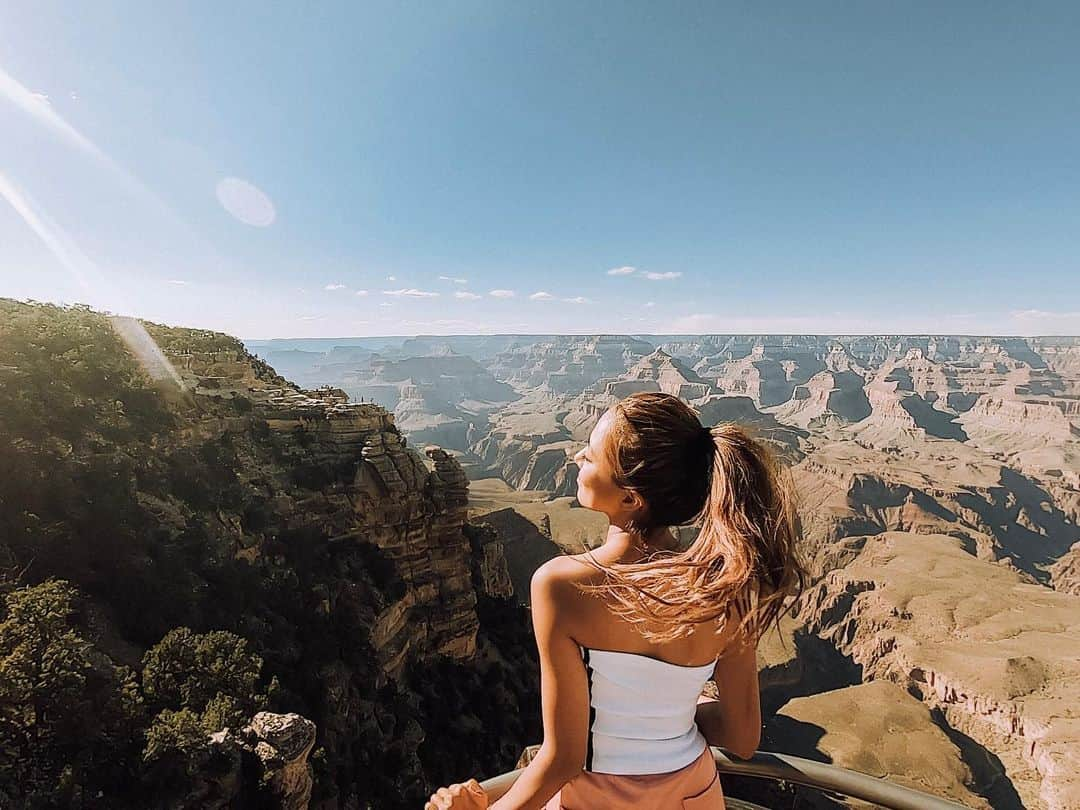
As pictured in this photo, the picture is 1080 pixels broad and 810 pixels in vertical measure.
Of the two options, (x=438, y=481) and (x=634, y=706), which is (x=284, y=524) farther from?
(x=634, y=706)

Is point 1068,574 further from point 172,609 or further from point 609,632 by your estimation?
point 609,632

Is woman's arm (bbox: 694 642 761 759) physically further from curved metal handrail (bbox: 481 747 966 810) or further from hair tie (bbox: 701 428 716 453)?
hair tie (bbox: 701 428 716 453)

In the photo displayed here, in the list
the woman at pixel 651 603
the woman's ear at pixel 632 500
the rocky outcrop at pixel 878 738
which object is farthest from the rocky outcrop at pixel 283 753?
the rocky outcrop at pixel 878 738

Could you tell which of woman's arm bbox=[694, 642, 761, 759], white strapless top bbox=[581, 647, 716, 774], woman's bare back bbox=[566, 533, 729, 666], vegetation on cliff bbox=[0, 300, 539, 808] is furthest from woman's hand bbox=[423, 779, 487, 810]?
vegetation on cliff bbox=[0, 300, 539, 808]

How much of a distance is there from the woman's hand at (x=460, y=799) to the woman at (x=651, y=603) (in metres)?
0.31

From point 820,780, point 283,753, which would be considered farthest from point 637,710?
point 283,753

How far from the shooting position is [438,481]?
29062mm

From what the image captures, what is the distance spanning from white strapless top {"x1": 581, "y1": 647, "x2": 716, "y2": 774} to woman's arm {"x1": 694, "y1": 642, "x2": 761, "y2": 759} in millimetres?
436

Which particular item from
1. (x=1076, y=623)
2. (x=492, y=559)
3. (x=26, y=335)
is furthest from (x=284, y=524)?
(x=1076, y=623)

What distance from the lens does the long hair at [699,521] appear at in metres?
2.21

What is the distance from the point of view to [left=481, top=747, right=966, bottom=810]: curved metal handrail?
2.94 meters

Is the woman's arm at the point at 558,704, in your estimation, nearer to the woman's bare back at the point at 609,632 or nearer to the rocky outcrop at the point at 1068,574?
the woman's bare back at the point at 609,632

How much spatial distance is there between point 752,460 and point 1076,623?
81.6 metres

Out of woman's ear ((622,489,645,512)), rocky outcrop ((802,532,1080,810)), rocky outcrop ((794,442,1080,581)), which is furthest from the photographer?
rocky outcrop ((794,442,1080,581))
